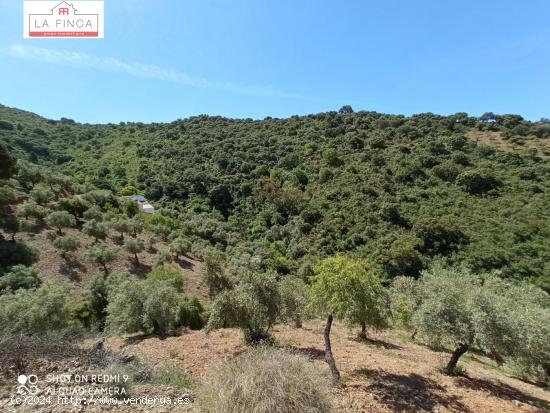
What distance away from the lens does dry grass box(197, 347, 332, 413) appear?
5258 mm

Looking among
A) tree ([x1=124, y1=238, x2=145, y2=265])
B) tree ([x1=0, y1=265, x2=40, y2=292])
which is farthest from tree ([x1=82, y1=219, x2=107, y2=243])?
tree ([x1=0, y1=265, x2=40, y2=292])

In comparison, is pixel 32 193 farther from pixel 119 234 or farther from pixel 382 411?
pixel 382 411

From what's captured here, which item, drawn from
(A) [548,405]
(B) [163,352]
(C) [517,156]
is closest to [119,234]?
(B) [163,352]

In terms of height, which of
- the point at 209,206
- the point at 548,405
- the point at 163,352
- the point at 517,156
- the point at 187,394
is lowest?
the point at 548,405

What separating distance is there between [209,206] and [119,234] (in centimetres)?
2650

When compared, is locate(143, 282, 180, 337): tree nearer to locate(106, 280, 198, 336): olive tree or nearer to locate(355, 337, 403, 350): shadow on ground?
locate(106, 280, 198, 336): olive tree

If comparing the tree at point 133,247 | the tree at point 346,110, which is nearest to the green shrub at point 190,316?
the tree at point 133,247

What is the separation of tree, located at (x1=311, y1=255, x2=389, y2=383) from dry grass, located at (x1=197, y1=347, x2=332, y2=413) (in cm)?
504

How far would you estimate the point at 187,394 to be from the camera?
7102 mm

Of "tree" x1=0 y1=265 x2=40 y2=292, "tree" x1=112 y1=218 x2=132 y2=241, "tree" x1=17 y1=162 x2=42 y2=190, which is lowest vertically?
"tree" x1=0 y1=265 x2=40 y2=292

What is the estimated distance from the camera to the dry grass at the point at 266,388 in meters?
5.26

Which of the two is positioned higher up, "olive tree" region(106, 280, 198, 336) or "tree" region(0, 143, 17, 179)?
"tree" region(0, 143, 17, 179)

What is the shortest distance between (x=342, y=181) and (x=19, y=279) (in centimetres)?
5888

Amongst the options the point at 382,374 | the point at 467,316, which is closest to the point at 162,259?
the point at 382,374
